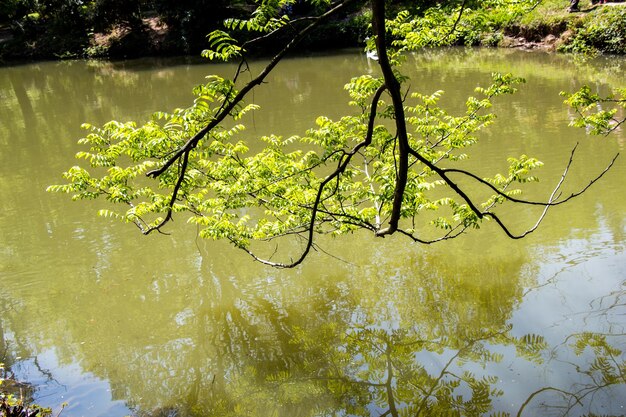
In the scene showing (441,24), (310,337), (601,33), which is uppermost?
(441,24)

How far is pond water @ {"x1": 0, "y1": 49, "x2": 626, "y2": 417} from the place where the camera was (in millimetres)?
4867

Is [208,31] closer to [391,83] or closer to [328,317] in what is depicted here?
[328,317]

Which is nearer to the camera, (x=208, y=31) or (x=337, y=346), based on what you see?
(x=337, y=346)

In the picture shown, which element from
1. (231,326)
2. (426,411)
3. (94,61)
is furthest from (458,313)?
(94,61)

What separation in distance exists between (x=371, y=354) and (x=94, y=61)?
28936 mm

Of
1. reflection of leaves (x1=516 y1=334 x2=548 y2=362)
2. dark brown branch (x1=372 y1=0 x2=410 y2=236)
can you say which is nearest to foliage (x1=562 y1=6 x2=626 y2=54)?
reflection of leaves (x1=516 y1=334 x2=548 y2=362)

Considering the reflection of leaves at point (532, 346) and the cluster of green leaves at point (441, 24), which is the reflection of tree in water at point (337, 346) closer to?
the reflection of leaves at point (532, 346)

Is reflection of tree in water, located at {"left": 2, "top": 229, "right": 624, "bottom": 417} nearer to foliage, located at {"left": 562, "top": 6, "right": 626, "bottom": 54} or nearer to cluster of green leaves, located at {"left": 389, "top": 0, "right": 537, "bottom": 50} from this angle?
cluster of green leaves, located at {"left": 389, "top": 0, "right": 537, "bottom": 50}

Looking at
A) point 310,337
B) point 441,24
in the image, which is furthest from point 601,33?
point 310,337

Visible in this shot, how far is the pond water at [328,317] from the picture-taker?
16.0ft

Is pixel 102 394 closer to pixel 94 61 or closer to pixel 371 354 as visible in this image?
pixel 371 354

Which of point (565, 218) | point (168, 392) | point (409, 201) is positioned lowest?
point (168, 392)

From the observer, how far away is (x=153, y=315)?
249 inches

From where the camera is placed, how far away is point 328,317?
236 inches
